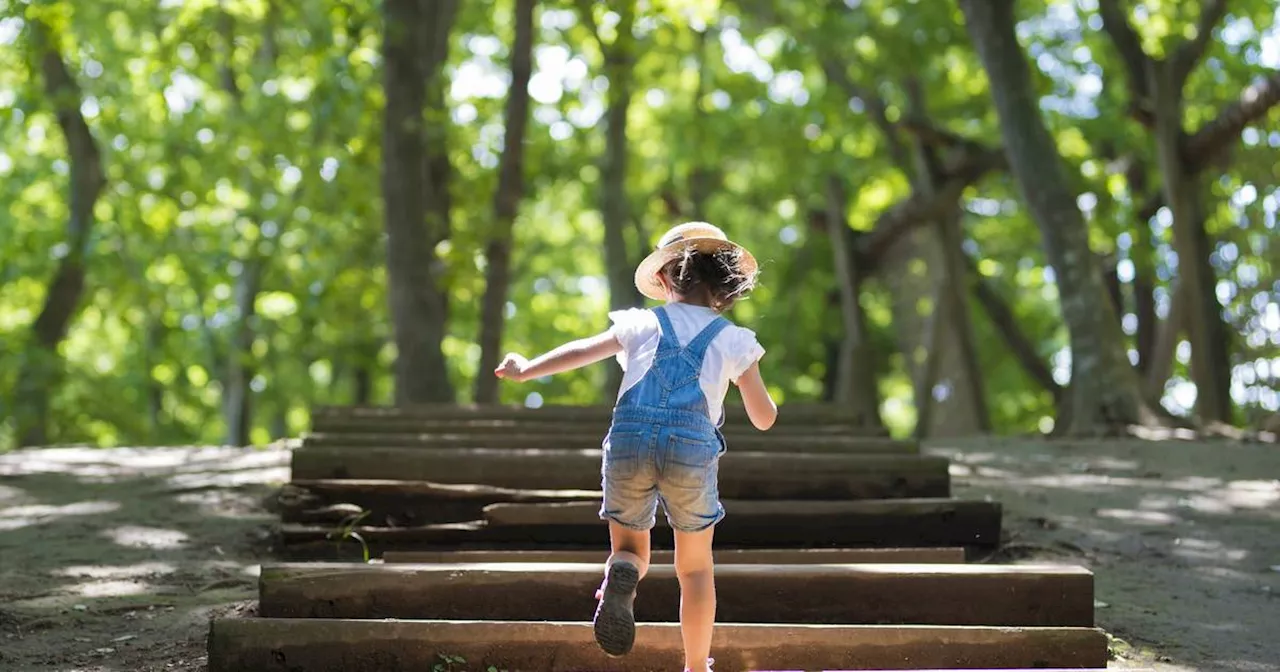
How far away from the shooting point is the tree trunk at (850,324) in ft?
70.5

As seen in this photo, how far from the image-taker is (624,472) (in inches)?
161

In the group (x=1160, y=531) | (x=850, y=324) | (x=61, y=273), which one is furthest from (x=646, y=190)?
(x=1160, y=531)

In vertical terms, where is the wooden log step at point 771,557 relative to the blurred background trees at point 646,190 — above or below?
below

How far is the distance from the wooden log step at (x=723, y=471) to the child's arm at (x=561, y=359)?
256cm

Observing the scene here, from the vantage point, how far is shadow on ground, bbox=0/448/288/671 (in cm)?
499

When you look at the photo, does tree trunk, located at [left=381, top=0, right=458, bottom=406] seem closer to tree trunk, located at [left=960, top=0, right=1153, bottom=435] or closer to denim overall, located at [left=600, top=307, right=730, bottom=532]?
tree trunk, located at [left=960, top=0, right=1153, bottom=435]

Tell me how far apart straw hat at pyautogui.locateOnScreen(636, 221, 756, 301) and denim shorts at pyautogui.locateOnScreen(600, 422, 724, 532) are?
544 millimetres

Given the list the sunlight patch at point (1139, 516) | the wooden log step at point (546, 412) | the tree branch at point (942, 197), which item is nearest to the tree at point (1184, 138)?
the tree branch at point (942, 197)

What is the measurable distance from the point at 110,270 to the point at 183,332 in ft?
21.8

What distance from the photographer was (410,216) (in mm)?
13414

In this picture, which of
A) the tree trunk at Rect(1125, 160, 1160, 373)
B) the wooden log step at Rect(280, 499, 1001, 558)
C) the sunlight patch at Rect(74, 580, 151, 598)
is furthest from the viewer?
the tree trunk at Rect(1125, 160, 1160, 373)

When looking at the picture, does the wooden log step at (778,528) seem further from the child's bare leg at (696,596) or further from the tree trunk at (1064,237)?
the tree trunk at (1064,237)

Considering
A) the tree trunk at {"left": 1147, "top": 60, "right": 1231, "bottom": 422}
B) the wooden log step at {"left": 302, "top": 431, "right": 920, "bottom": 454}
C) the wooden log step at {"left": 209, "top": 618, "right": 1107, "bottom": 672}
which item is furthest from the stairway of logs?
the tree trunk at {"left": 1147, "top": 60, "right": 1231, "bottom": 422}

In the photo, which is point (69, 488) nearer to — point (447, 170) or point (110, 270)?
point (447, 170)
